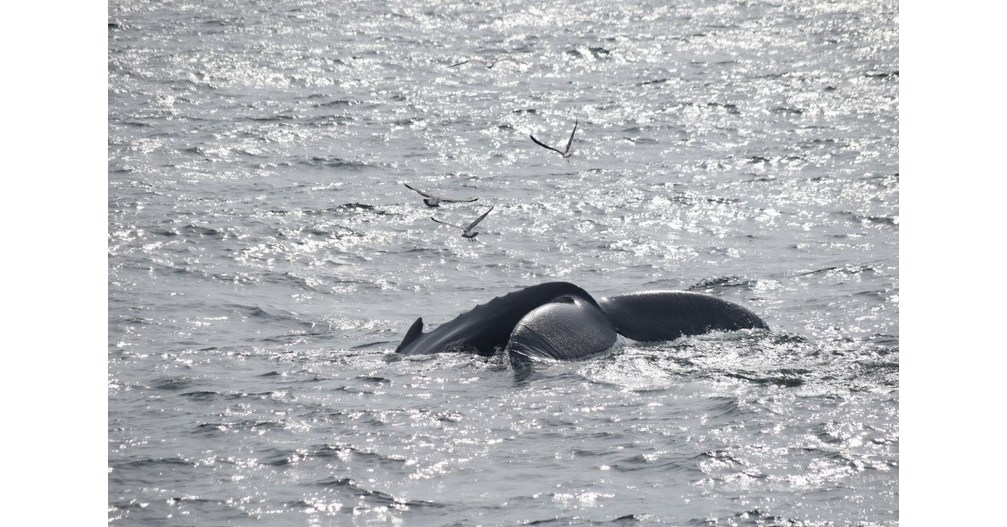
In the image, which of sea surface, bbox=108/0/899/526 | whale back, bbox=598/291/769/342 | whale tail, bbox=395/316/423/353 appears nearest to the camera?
sea surface, bbox=108/0/899/526

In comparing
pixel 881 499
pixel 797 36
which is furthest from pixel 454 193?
pixel 797 36

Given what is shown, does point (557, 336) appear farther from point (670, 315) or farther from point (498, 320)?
point (670, 315)

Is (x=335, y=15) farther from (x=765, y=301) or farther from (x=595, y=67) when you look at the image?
(x=765, y=301)

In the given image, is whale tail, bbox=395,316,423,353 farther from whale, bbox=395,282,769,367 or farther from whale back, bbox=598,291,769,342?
whale back, bbox=598,291,769,342

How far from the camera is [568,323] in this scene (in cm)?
1085

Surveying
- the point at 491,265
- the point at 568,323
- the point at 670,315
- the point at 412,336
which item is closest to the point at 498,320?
the point at 568,323

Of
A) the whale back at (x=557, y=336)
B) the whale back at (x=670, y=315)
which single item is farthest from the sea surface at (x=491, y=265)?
the whale back at (x=557, y=336)

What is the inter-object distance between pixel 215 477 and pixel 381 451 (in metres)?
1.10

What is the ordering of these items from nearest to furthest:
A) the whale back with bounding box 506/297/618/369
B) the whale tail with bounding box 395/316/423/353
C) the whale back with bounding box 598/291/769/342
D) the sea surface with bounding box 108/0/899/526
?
the sea surface with bounding box 108/0/899/526 → the whale back with bounding box 506/297/618/369 → the whale back with bounding box 598/291/769/342 → the whale tail with bounding box 395/316/423/353

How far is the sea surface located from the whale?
20 cm

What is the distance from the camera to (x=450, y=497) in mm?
8055

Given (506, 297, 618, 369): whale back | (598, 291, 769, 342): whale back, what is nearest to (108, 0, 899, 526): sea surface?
(598, 291, 769, 342): whale back

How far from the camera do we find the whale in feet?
35.2

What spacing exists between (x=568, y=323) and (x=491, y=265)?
6032 mm
